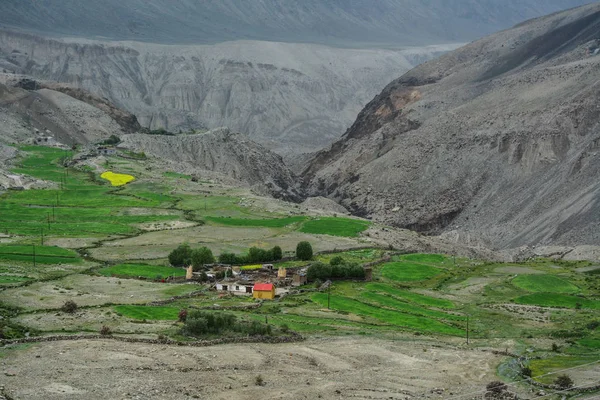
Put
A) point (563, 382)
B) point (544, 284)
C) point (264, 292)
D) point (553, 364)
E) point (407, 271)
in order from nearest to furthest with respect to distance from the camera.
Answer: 1. point (563, 382)
2. point (553, 364)
3. point (264, 292)
4. point (544, 284)
5. point (407, 271)

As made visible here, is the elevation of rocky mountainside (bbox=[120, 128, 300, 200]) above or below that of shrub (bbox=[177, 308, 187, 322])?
above

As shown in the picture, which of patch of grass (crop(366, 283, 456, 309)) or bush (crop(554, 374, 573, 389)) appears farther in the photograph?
patch of grass (crop(366, 283, 456, 309))

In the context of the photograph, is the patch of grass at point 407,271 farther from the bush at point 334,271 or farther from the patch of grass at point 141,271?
the patch of grass at point 141,271

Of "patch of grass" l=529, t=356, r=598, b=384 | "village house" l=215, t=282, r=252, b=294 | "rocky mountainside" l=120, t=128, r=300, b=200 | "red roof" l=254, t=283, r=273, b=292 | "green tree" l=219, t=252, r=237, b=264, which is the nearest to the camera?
Result: "patch of grass" l=529, t=356, r=598, b=384

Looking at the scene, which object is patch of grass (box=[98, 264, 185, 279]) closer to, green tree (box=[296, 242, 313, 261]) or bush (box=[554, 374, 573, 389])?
→ green tree (box=[296, 242, 313, 261])

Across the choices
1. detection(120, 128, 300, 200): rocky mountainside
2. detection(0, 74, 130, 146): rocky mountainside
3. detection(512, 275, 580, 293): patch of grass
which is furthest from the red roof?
detection(0, 74, 130, 146): rocky mountainside

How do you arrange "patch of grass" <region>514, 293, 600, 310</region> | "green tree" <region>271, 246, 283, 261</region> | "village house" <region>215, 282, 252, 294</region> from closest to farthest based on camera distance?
"village house" <region>215, 282, 252, 294</region> → "patch of grass" <region>514, 293, 600, 310</region> → "green tree" <region>271, 246, 283, 261</region>

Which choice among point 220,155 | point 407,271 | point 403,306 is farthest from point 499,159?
point 403,306

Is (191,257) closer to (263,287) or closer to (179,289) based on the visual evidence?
(179,289)
